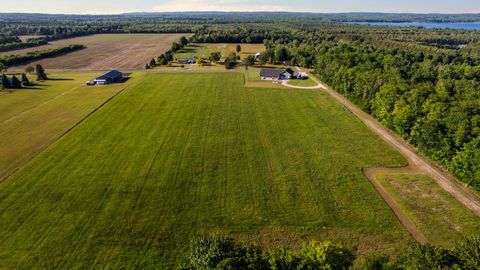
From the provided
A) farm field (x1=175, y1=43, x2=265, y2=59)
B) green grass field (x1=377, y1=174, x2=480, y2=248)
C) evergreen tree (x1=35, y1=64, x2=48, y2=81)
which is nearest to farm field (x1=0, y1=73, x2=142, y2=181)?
evergreen tree (x1=35, y1=64, x2=48, y2=81)

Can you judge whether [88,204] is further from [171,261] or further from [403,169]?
[403,169]

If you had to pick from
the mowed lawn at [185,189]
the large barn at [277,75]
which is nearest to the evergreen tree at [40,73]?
the mowed lawn at [185,189]

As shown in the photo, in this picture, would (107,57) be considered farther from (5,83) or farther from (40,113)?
(40,113)

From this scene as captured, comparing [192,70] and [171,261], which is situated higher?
[192,70]

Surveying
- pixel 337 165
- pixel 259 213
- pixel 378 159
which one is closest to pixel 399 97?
pixel 378 159

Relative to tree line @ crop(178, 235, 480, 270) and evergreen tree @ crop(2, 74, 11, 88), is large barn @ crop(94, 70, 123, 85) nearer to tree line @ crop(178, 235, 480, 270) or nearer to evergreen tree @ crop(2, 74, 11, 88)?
evergreen tree @ crop(2, 74, 11, 88)

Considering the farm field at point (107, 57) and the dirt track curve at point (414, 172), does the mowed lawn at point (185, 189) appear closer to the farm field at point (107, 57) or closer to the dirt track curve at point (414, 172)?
the dirt track curve at point (414, 172)
